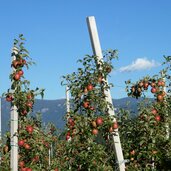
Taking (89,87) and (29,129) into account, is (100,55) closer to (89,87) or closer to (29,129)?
(89,87)

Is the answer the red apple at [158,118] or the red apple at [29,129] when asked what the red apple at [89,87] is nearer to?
the red apple at [29,129]

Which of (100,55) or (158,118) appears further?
(158,118)

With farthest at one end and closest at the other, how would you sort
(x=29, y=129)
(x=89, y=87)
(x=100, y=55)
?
(x=29, y=129)
(x=89, y=87)
(x=100, y=55)

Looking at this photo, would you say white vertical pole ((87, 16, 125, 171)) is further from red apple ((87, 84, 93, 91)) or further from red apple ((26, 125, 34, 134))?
red apple ((26, 125, 34, 134))

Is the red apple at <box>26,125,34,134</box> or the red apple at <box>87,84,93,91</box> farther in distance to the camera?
the red apple at <box>26,125,34,134</box>

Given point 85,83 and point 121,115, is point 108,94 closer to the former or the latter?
point 85,83

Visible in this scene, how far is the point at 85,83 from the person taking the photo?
843cm

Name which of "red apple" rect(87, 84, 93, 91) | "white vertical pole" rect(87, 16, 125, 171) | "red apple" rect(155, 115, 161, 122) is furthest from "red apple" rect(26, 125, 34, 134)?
"red apple" rect(155, 115, 161, 122)

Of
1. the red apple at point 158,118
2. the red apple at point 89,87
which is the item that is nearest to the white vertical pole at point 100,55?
the red apple at point 89,87

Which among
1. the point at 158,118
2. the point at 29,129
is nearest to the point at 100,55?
the point at 29,129

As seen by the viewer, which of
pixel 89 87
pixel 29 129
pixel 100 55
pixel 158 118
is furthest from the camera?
pixel 158 118

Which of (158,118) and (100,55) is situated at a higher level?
(100,55)

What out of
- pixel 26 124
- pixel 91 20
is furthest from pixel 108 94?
pixel 26 124

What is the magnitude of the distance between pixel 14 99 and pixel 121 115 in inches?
135
